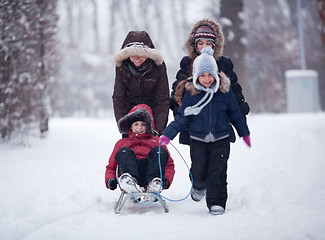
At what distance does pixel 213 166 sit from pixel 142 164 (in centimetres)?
73

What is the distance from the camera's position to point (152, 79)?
420 centimetres

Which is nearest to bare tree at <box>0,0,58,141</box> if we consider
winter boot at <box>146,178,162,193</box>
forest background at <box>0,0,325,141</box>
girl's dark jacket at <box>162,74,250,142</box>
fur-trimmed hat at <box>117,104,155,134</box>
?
forest background at <box>0,0,325,141</box>

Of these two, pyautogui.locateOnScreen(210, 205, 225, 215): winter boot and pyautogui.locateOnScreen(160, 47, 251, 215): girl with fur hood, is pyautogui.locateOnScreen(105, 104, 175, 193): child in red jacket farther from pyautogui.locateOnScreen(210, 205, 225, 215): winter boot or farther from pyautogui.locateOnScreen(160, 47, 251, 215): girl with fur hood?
pyautogui.locateOnScreen(210, 205, 225, 215): winter boot

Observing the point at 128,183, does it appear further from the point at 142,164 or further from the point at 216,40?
the point at 216,40

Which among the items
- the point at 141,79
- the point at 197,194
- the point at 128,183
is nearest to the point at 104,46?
the point at 141,79

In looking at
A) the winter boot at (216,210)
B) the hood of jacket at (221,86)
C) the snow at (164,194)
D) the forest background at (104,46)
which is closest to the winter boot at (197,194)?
the snow at (164,194)

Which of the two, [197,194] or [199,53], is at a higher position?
[199,53]

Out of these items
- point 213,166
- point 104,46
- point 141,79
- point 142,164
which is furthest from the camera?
→ point 104,46

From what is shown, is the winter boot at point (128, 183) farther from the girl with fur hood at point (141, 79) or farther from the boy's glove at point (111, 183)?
the girl with fur hood at point (141, 79)

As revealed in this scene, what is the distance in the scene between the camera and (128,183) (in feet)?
11.3

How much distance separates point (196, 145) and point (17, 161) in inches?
133

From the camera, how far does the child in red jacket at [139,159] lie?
3.54 m

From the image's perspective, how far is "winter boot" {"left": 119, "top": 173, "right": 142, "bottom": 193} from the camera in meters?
3.44

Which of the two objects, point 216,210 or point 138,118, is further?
point 138,118
